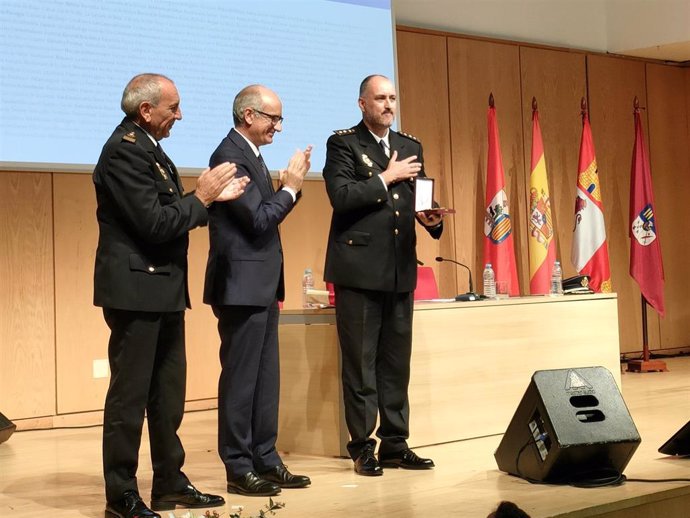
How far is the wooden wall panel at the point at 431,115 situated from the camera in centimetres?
757

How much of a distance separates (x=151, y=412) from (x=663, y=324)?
6.71 m

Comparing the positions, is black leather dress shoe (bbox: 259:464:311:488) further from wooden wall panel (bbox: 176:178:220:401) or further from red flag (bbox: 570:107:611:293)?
red flag (bbox: 570:107:611:293)

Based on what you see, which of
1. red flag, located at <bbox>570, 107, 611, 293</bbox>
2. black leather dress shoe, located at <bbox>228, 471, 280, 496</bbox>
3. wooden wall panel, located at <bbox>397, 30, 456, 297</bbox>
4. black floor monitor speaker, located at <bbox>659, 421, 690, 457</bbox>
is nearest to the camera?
black leather dress shoe, located at <bbox>228, 471, 280, 496</bbox>

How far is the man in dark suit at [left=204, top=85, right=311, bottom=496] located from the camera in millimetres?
3637

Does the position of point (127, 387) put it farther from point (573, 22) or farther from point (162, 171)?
point (573, 22)

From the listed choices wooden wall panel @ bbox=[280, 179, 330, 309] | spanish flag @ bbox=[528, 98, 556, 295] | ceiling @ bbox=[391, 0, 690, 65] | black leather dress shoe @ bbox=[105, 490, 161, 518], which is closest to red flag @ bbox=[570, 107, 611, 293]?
spanish flag @ bbox=[528, 98, 556, 295]

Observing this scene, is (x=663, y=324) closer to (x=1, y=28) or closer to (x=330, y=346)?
(x=330, y=346)

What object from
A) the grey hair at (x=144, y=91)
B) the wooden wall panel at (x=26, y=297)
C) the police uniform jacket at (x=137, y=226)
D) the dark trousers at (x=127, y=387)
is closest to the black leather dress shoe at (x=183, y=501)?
the dark trousers at (x=127, y=387)

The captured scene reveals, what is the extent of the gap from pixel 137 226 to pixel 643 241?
19.1 feet

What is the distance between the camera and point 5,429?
5340 millimetres

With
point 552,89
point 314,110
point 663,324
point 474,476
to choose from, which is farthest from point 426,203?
point 663,324

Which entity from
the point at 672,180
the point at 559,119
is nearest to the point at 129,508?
the point at 559,119

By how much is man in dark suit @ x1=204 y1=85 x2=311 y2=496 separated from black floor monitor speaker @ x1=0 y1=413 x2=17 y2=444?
2124mm

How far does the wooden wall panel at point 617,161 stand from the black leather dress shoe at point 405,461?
5071 millimetres
